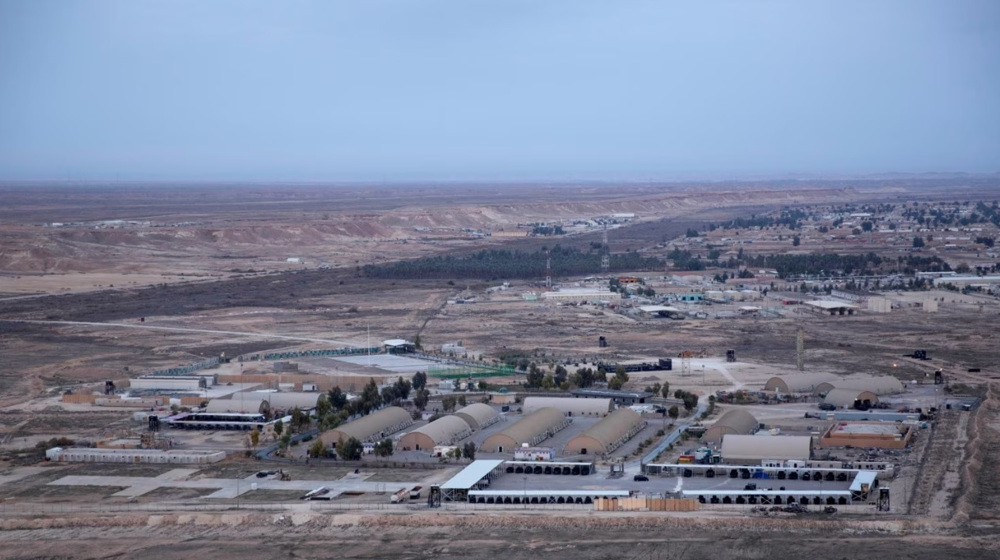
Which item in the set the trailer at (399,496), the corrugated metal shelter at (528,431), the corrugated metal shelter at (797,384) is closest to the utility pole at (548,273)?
the corrugated metal shelter at (797,384)

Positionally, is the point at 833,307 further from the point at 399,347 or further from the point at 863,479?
the point at 863,479

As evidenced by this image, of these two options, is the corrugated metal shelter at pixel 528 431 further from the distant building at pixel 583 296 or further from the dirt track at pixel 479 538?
the distant building at pixel 583 296

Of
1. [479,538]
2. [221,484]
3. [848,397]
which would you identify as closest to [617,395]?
[848,397]

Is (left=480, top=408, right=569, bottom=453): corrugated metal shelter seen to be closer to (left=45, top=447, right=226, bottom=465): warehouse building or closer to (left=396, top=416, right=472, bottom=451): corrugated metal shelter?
(left=396, top=416, right=472, bottom=451): corrugated metal shelter

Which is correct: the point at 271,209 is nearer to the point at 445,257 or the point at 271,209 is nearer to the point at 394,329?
the point at 445,257

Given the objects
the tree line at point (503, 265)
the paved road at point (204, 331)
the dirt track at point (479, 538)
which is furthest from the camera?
the tree line at point (503, 265)

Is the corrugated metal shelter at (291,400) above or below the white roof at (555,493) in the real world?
below
